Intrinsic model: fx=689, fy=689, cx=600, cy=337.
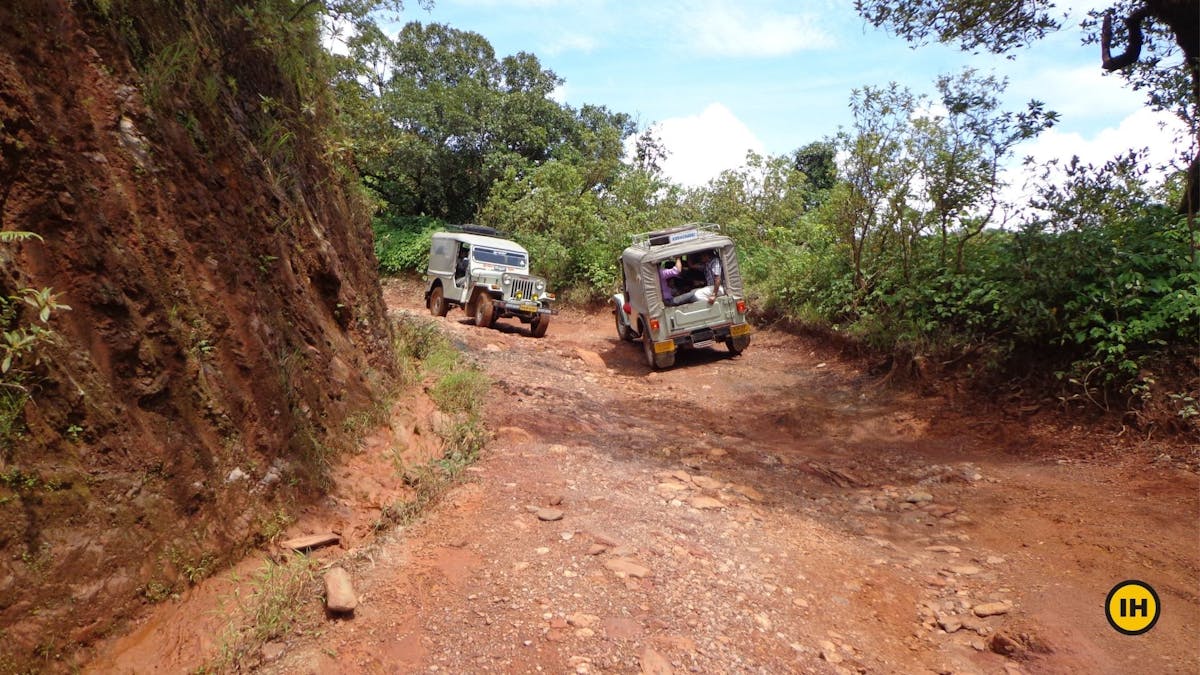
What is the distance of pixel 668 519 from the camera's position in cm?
499

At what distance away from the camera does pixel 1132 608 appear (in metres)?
3.71

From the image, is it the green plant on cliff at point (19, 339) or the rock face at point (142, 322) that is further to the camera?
the rock face at point (142, 322)

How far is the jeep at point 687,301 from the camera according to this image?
11867 millimetres

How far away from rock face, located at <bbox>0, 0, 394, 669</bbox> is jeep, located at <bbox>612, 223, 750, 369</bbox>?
7464 millimetres

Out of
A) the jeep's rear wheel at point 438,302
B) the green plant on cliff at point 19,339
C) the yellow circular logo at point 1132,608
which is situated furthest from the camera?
the jeep's rear wheel at point 438,302

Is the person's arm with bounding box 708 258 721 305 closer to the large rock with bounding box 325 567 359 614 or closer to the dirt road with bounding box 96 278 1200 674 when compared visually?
the dirt road with bounding box 96 278 1200 674

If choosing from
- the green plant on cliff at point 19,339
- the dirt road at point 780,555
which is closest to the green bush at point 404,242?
the dirt road at point 780,555

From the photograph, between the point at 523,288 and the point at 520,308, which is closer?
the point at 520,308

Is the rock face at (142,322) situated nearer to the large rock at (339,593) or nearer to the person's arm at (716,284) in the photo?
the large rock at (339,593)

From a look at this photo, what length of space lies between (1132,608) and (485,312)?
13.4 meters

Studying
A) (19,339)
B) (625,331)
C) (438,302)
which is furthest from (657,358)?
(19,339)

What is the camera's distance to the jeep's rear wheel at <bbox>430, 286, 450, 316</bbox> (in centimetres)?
1767

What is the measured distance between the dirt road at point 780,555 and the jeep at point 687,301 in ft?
13.2

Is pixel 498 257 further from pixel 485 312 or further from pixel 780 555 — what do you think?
pixel 780 555
